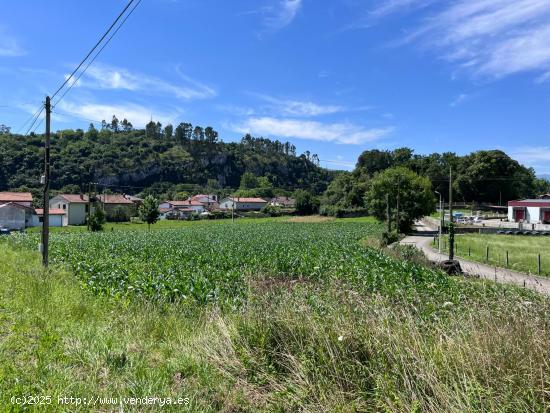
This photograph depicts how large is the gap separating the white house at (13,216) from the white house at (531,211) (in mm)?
90445

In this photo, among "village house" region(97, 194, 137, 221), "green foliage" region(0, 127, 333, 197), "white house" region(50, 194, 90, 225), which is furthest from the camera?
"village house" region(97, 194, 137, 221)

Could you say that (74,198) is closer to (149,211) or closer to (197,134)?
(149,211)

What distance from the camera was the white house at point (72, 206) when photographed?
83125mm

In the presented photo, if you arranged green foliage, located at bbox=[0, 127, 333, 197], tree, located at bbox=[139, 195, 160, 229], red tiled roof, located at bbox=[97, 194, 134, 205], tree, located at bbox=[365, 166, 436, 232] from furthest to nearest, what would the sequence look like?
red tiled roof, located at bbox=[97, 194, 134, 205]
green foliage, located at bbox=[0, 127, 333, 197]
tree, located at bbox=[139, 195, 160, 229]
tree, located at bbox=[365, 166, 436, 232]

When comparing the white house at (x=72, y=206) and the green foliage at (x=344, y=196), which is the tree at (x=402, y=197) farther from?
the white house at (x=72, y=206)

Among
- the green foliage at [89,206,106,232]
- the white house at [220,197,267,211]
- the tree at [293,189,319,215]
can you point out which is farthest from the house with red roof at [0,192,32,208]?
the tree at [293,189,319,215]

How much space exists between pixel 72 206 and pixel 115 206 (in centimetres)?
1077

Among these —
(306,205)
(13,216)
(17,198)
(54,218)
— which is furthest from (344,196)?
(17,198)

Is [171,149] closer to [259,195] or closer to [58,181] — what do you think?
[259,195]

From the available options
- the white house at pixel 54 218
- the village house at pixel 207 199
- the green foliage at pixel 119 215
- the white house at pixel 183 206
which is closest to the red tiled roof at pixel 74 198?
the white house at pixel 54 218

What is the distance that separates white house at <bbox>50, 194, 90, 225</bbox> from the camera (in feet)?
273

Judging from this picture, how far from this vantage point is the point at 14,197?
8044cm

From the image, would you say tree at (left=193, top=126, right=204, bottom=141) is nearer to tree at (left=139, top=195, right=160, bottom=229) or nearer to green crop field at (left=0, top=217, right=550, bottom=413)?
tree at (left=139, top=195, right=160, bottom=229)

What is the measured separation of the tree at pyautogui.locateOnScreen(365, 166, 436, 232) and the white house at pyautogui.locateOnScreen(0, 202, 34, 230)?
61382mm
